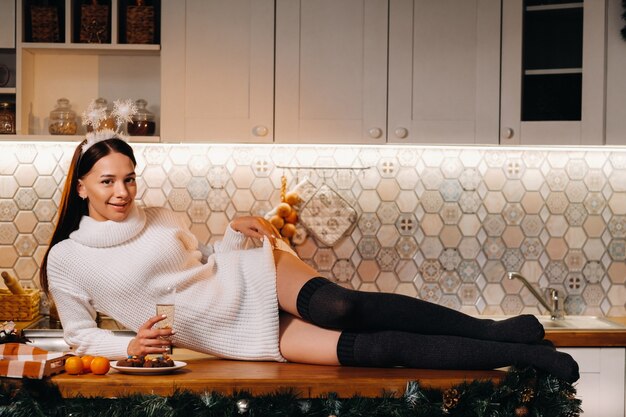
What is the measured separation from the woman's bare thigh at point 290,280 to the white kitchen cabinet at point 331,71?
0.87m

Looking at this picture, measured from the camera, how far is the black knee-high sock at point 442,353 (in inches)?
82.2

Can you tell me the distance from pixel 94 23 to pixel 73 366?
1.74 meters

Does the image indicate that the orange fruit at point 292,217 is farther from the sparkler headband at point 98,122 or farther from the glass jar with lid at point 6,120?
the glass jar with lid at point 6,120

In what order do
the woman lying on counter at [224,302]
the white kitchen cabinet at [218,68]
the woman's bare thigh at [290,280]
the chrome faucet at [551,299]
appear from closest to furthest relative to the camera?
the woman lying on counter at [224,302], the woman's bare thigh at [290,280], the white kitchen cabinet at [218,68], the chrome faucet at [551,299]

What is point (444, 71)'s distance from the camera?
3.26 m

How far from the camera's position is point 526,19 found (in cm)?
329

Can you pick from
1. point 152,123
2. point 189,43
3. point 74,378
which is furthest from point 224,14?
point 74,378

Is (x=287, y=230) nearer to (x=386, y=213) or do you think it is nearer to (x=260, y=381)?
(x=386, y=213)

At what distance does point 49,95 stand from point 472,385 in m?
2.36

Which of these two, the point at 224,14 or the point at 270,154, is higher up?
the point at 224,14

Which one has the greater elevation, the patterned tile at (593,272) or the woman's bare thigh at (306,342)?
the patterned tile at (593,272)

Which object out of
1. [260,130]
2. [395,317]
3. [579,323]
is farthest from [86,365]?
[579,323]

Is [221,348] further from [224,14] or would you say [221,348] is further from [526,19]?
[526,19]

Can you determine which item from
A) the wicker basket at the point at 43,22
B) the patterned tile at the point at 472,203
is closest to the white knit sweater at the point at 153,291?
the wicker basket at the point at 43,22
